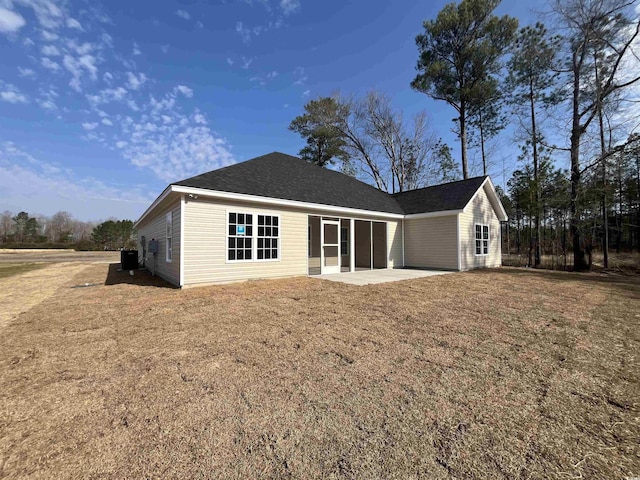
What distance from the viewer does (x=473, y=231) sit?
13414 millimetres

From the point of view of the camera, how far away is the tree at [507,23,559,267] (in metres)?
16.1

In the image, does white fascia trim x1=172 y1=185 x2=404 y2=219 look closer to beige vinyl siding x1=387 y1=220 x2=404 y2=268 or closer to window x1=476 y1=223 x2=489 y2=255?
beige vinyl siding x1=387 y1=220 x2=404 y2=268

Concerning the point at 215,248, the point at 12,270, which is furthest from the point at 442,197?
the point at 12,270

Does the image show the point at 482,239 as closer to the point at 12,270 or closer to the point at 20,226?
the point at 12,270

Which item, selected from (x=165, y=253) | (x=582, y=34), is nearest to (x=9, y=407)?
(x=165, y=253)

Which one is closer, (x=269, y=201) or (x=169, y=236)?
(x=269, y=201)

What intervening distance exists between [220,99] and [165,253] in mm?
9743

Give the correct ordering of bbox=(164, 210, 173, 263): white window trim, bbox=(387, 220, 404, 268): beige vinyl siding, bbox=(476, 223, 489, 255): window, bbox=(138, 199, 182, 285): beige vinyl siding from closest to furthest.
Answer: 1. bbox=(138, 199, 182, 285): beige vinyl siding
2. bbox=(164, 210, 173, 263): white window trim
3. bbox=(387, 220, 404, 268): beige vinyl siding
4. bbox=(476, 223, 489, 255): window

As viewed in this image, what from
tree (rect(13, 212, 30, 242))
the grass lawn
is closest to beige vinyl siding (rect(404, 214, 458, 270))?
the grass lawn

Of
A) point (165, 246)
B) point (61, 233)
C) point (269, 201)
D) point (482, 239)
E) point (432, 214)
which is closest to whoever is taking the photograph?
point (269, 201)

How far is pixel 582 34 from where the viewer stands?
47.0ft

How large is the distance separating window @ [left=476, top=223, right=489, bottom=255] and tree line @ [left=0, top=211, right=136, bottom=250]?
119 feet

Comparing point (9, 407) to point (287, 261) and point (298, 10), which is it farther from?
point (298, 10)

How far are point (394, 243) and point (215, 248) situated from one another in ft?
29.7
